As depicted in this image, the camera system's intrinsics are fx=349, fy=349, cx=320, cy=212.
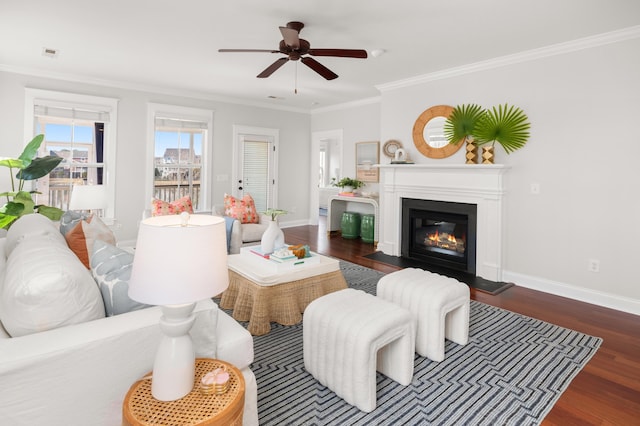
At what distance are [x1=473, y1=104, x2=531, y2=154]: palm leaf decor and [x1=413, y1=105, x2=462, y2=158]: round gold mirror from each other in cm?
41

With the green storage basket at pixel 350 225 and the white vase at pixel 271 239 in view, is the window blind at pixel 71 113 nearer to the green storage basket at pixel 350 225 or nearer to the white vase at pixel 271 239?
the white vase at pixel 271 239

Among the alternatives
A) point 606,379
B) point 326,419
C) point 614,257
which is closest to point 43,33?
point 326,419

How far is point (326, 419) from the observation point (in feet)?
5.91

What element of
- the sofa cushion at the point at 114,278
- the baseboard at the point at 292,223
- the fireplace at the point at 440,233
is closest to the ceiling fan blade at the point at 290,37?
the sofa cushion at the point at 114,278

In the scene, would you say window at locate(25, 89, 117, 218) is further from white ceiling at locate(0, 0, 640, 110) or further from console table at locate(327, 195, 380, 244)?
console table at locate(327, 195, 380, 244)

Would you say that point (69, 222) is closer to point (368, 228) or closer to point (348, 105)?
point (368, 228)

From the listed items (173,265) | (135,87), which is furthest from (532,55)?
(135,87)

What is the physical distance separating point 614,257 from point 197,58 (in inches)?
Result: 197

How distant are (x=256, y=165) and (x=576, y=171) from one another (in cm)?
528

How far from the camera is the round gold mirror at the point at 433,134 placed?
4637mm

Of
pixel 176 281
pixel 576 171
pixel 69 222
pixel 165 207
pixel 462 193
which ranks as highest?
pixel 576 171

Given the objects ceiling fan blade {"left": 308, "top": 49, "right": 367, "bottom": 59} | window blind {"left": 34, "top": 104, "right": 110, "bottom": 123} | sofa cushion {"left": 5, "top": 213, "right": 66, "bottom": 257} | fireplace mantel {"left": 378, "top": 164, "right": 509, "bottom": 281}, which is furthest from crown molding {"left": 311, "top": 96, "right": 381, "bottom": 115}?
sofa cushion {"left": 5, "top": 213, "right": 66, "bottom": 257}

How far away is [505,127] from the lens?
4.01m

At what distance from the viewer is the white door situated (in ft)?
22.2
